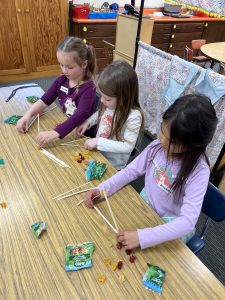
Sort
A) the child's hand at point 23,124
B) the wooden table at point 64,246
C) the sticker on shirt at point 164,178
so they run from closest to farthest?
the wooden table at point 64,246 → the sticker on shirt at point 164,178 → the child's hand at point 23,124

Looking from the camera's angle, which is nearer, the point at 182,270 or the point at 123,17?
the point at 182,270

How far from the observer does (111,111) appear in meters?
1.36

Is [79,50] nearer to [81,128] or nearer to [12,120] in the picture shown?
[81,128]

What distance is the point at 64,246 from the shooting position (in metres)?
0.75

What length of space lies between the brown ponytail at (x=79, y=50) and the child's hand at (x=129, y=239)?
1.02 metres

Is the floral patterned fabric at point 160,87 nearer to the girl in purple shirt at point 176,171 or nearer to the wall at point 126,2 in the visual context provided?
the girl in purple shirt at point 176,171

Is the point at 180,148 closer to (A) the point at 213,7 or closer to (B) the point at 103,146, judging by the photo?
(B) the point at 103,146

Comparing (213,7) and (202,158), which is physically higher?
(213,7)

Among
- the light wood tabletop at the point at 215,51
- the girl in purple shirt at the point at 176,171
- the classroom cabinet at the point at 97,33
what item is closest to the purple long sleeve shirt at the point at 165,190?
the girl in purple shirt at the point at 176,171

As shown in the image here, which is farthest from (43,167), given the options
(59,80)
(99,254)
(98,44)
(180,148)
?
(98,44)

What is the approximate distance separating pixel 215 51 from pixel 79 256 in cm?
353

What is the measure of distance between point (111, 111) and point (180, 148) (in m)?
0.61

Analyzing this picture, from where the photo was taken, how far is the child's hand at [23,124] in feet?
4.19

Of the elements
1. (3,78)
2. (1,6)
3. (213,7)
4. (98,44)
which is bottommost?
(3,78)
